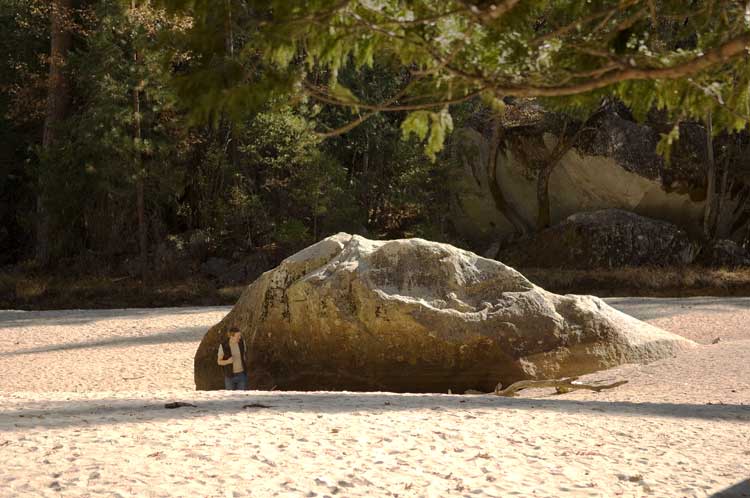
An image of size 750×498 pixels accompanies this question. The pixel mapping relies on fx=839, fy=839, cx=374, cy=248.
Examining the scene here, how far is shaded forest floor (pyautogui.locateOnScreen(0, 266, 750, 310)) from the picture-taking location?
65.0 ft

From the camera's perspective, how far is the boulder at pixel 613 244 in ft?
69.9

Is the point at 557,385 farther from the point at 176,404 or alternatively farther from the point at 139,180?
the point at 139,180

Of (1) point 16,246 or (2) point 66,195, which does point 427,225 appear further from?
(1) point 16,246

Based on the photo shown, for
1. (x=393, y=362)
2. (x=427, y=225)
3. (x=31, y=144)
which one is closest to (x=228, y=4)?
(x=393, y=362)

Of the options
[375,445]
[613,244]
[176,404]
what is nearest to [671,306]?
[613,244]

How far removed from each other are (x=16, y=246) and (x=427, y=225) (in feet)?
44.0

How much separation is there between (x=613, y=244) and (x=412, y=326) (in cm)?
1383

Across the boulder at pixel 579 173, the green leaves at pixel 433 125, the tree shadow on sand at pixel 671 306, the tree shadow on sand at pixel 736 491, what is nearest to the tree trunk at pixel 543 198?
the boulder at pixel 579 173

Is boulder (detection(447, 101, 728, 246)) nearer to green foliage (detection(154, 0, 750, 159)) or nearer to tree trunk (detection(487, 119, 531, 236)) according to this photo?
tree trunk (detection(487, 119, 531, 236))

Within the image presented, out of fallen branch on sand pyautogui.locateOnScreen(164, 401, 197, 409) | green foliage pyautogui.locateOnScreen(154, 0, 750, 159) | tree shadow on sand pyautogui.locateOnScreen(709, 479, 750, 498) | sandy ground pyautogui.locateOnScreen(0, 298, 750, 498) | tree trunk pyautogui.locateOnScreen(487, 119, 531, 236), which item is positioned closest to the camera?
sandy ground pyautogui.locateOnScreen(0, 298, 750, 498)

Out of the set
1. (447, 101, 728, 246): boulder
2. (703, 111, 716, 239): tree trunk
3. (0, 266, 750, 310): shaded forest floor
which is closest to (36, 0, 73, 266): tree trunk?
(0, 266, 750, 310): shaded forest floor

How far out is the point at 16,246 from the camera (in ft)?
88.6

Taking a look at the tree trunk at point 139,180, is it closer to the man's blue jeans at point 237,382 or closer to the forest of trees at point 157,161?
the forest of trees at point 157,161

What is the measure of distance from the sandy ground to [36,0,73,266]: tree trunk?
1778cm
